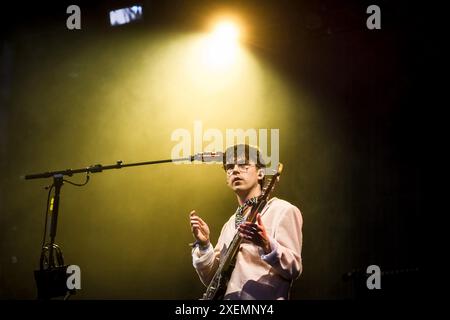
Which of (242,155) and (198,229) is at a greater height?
(242,155)

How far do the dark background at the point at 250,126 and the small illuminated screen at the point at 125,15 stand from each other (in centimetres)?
7

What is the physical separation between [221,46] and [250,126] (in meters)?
0.91

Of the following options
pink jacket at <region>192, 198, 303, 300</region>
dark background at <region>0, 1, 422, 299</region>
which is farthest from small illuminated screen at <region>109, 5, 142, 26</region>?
pink jacket at <region>192, 198, 303, 300</region>

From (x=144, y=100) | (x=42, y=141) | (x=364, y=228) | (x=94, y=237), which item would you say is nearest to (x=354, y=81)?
(x=364, y=228)

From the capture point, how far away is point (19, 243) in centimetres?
425

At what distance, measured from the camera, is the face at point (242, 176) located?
9.49ft

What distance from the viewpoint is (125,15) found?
14.8 ft

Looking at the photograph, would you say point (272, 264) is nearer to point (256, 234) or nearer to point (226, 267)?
point (256, 234)

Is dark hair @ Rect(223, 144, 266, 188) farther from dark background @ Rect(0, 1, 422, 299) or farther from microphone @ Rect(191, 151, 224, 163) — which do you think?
dark background @ Rect(0, 1, 422, 299)

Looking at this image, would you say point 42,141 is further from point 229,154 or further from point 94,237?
point 229,154

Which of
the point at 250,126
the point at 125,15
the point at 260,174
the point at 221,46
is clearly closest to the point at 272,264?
the point at 260,174

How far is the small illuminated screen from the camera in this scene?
4.48 meters

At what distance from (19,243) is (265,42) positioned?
315cm

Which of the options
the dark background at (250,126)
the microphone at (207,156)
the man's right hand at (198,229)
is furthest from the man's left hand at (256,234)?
the dark background at (250,126)
